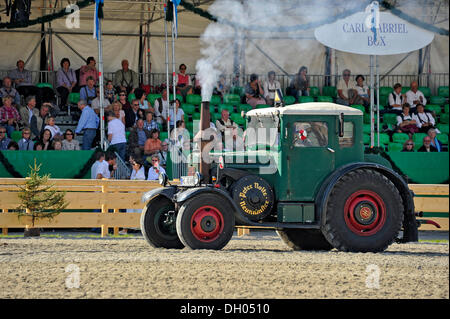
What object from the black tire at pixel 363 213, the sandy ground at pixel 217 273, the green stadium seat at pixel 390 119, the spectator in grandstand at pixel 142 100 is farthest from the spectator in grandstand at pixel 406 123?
the black tire at pixel 363 213

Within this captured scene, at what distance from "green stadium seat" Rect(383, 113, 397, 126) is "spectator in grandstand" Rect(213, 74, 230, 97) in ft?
14.8

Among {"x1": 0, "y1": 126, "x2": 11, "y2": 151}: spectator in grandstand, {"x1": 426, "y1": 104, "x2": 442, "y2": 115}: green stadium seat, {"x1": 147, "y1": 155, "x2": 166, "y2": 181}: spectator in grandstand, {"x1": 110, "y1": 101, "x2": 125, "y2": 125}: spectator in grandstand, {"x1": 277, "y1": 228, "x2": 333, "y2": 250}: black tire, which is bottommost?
{"x1": 277, "y1": 228, "x2": 333, "y2": 250}: black tire

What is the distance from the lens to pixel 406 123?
840 inches

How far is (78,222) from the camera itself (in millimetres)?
15102

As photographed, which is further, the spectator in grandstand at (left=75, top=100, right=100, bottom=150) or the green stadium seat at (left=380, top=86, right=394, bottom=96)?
the green stadium seat at (left=380, top=86, right=394, bottom=96)

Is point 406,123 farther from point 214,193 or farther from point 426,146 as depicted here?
point 214,193

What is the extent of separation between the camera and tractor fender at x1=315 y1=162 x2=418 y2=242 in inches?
433

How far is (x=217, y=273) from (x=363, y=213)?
3.17 meters

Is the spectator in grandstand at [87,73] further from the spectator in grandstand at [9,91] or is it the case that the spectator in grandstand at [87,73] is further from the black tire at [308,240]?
the black tire at [308,240]

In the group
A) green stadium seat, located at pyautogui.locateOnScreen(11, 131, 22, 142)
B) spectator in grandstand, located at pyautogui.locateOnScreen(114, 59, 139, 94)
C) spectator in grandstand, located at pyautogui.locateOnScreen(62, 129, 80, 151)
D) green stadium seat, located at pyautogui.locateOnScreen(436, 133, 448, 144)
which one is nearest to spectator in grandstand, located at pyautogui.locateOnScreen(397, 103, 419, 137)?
green stadium seat, located at pyautogui.locateOnScreen(436, 133, 448, 144)

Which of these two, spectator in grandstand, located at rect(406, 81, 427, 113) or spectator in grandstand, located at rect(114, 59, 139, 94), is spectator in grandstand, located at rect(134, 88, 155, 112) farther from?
spectator in grandstand, located at rect(406, 81, 427, 113)

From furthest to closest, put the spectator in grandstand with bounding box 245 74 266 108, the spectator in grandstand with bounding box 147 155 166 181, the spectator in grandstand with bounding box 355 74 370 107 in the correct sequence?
1. the spectator in grandstand with bounding box 355 74 370 107
2. the spectator in grandstand with bounding box 245 74 266 108
3. the spectator in grandstand with bounding box 147 155 166 181

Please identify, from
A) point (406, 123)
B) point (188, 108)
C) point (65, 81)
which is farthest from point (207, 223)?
point (406, 123)
